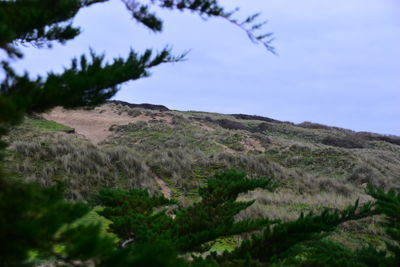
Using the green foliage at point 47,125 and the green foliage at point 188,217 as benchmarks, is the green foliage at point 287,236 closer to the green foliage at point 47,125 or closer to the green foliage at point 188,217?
the green foliage at point 188,217

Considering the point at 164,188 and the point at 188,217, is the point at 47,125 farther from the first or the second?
the point at 188,217

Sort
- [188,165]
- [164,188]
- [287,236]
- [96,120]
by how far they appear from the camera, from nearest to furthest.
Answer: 1. [287,236]
2. [164,188]
3. [188,165]
4. [96,120]

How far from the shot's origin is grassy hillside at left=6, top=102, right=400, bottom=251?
13.0m

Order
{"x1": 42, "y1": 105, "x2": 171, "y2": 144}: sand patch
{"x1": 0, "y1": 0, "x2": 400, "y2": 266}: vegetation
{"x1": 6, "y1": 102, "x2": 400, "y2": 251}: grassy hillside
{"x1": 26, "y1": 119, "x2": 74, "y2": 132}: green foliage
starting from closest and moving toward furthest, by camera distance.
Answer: {"x1": 0, "y1": 0, "x2": 400, "y2": 266}: vegetation
{"x1": 6, "y1": 102, "x2": 400, "y2": 251}: grassy hillside
{"x1": 26, "y1": 119, "x2": 74, "y2": 132}: green foliage
{"x1": 42, "y1": 105, "x2": 171, "y2": 144}: sand patch

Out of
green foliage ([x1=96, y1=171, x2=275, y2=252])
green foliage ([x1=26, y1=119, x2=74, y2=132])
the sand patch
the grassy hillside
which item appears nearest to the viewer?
green foliage ([x1=96, y1=171, x2=275, y2=252])

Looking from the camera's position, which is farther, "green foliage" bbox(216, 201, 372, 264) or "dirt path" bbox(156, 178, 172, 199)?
"dirt path" bbox(156, 178, 172, 199)

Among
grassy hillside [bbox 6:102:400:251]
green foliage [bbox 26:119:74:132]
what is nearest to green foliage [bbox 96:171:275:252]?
grassy hillside [bbox 6:102:400:251]

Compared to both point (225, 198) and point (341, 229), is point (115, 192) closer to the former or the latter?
point (225, 198)

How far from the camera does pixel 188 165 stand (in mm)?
17844

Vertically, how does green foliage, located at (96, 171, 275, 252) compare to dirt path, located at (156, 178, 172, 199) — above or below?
above

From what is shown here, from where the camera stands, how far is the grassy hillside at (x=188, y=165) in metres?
13.0

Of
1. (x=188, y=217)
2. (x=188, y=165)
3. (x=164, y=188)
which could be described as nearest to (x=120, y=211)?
(x=188, y=217)

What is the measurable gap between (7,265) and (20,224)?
29cm

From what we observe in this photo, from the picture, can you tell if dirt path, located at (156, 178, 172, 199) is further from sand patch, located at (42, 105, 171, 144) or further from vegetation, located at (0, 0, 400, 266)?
sand patch, located at (42, 105, 171, 144)
